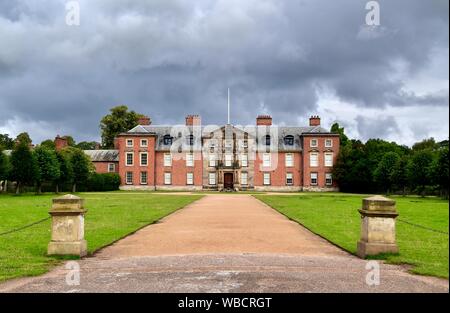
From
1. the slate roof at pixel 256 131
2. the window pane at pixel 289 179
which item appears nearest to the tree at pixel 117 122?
the slate roof at pixel 256 131

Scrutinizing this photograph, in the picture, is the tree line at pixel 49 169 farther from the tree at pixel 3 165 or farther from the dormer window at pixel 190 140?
the dormer window at pixel 190 140

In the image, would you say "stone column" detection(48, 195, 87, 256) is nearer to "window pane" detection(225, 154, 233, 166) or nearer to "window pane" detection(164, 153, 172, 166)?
"window pane" detection(225, 154, 233, 166)

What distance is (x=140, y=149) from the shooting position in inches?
2554

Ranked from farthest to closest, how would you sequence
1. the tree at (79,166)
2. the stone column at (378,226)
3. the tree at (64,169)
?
the tree at (79,166) → the tree at (64,169) → the stone column at (378,226)

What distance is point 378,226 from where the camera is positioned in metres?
10.7

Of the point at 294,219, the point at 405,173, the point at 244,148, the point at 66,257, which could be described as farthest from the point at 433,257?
the point at 244,148

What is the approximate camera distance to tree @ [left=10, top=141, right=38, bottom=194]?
150 ft

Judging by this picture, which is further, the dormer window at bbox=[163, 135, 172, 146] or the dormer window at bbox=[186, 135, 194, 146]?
the dormer window at bbox=[163, 135, 172, 146]

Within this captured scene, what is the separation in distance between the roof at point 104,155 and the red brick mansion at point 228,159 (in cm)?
390

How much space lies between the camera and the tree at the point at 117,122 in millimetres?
78188

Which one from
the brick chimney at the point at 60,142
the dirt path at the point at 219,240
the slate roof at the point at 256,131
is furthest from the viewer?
the brick chimney at the point at 60,142

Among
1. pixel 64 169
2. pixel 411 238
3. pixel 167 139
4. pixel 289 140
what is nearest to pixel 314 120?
pixel 289 140

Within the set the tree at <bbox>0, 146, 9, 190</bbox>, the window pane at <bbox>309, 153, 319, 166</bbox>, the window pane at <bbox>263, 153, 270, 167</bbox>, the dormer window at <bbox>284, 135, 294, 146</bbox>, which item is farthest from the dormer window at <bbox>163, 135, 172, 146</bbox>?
the tree at <bbox>0, 146, 9, 190</bbox>

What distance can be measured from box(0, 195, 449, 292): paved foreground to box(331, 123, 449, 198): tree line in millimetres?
31399
